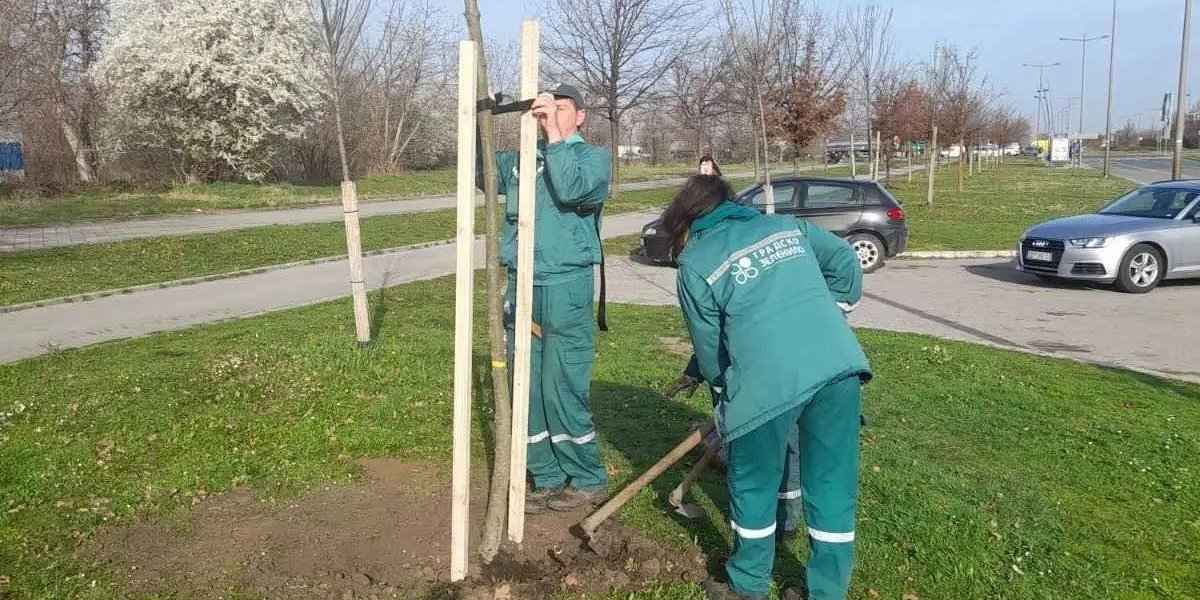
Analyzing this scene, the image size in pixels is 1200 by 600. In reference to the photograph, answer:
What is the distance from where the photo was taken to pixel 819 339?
10.3 feet

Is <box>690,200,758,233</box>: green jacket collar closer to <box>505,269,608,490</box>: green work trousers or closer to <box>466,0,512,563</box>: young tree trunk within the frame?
<box>466,0,512,563</box>: young tree trunk

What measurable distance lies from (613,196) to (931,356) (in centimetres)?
2269

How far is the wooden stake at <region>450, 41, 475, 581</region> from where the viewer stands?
10.2 feet

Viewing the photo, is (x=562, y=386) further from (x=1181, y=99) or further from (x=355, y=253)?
(x=1181, y=99)

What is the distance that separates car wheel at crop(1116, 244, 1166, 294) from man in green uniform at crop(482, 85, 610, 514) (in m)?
10.9

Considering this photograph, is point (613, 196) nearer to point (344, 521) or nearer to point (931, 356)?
point (931, 356)

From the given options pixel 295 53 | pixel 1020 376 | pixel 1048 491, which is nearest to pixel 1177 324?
pixel 1020 376

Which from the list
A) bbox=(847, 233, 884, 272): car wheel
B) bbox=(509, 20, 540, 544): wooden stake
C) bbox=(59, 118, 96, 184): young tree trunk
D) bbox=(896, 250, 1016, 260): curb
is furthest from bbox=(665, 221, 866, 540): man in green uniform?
bbox=(59, 118, 96, 184): young tree trunk

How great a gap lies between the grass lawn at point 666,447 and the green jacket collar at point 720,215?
1418mm

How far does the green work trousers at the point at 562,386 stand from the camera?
13.6 ft

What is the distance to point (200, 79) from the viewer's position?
2745 centimetres

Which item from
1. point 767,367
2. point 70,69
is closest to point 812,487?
point 767,367

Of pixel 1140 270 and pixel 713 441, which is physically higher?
pixel 713 441

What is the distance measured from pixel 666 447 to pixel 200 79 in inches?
1042
